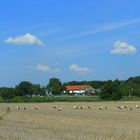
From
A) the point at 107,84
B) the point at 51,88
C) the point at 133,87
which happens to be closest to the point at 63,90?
the point at 51,88

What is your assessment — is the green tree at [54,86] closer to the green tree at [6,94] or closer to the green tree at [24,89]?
the green tree at [24,89]

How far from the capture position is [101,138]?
61.6 feet

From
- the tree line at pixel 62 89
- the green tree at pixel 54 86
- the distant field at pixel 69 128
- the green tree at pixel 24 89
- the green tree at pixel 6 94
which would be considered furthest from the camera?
the green tree at pixel 54 86

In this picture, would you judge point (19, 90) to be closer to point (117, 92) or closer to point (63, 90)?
point (63, 90)

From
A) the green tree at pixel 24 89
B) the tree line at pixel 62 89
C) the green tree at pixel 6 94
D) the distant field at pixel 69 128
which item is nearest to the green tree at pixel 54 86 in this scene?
the tree line at pixel 62 89

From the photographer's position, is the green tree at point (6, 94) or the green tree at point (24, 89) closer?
the green tree at point (6, 94)

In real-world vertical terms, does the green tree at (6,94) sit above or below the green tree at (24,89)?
below

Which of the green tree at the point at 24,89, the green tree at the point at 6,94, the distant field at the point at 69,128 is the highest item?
the green tree at the point at 24,89

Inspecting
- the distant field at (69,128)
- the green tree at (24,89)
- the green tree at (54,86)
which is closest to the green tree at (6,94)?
the green tree at (24,89)

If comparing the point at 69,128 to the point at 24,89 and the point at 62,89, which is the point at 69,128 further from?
the point at 62,89

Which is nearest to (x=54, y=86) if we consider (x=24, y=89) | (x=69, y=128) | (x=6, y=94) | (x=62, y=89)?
(x=62, y=89)

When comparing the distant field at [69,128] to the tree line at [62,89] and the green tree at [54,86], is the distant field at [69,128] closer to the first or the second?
the tree line at [62,89]

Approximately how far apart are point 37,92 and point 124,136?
489 ft

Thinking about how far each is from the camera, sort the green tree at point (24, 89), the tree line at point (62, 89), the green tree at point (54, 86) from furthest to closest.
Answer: the green tree at point (54, 86)
the green tree at point (24, 89)
the tree line at point (62, 89)
